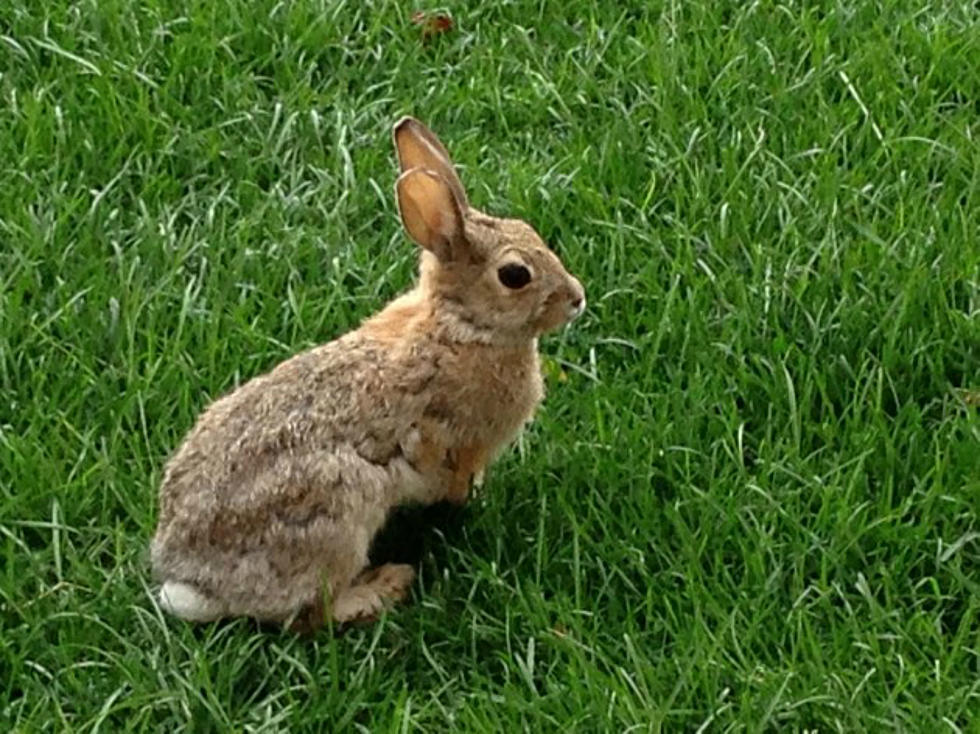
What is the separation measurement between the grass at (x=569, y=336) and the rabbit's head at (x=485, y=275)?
1.20 feet

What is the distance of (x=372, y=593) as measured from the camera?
13.6ft

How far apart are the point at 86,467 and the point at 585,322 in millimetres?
1268

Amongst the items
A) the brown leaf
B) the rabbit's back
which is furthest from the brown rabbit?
the brown leaf

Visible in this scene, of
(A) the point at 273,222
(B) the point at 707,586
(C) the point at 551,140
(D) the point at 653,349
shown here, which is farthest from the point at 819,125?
(B) the point at 707,586

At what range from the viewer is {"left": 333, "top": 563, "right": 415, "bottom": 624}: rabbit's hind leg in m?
4.10

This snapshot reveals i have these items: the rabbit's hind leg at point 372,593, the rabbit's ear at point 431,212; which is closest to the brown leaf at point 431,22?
the rabbit's ear at point 431,212

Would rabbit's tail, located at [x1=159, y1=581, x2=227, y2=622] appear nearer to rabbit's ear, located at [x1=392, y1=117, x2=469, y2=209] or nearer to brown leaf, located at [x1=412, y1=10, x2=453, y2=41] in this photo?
rabbit's ear, located at [x1=392, y1=117, x2=469, y2=209]

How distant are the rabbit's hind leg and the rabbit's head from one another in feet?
1.70

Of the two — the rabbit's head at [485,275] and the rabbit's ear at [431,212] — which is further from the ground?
the rabbit's ear at [431,212]

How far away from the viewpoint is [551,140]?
5.58m

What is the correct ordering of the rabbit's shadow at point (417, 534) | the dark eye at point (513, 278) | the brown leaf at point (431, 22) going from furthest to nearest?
the brown leaf at point (431, 22), the rabbit's shadow at point (417, 534), the dark eye at point (513, 278)

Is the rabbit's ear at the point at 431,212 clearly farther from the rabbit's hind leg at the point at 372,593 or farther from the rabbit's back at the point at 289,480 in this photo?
the rabbit's hind leg at the point at 372,593

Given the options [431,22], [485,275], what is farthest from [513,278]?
[431,22]

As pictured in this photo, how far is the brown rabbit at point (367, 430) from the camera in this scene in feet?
13.1
